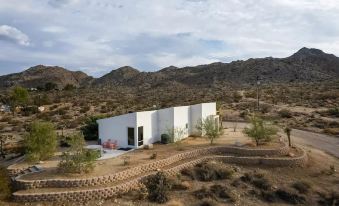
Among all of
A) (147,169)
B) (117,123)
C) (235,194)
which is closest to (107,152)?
(117,123)

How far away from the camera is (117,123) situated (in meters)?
30.8

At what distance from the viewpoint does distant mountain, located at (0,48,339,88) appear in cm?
11488

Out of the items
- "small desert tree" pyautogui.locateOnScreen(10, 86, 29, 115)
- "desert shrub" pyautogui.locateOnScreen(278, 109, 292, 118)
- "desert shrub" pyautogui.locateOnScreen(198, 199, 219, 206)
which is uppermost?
"small desert tree" pyautogui.locateOnScreen(10, 86, 29, 115)

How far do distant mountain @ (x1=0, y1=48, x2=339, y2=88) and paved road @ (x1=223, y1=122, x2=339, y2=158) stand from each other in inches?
2746

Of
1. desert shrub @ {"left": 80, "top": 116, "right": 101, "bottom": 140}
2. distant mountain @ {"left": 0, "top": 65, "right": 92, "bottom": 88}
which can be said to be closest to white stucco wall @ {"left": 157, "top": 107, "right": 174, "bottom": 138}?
desert shrub @ {"left": 80, "top": 116, "right": 101, "bottom": 140}

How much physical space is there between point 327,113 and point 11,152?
128 feet

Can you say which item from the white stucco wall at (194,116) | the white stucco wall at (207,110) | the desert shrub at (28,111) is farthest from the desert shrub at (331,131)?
the desert shrub at (28,111)

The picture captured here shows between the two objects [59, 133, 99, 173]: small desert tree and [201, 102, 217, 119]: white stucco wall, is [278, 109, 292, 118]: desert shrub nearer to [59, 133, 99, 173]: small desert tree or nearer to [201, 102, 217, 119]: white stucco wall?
[201, 102, 217, 119]: white stucco wall

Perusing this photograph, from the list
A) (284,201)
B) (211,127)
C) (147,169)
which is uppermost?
(211,127)

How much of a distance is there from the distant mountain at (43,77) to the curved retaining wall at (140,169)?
124 m

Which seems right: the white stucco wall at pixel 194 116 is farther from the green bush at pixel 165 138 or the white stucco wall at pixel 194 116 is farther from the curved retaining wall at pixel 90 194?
the curved retaining wall at pixel 90 194

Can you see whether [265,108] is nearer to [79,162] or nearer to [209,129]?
[209,129]

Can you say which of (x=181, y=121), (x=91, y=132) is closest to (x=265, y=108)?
(x=181, y=121)

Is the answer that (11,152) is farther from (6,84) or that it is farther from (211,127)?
(6,84)
